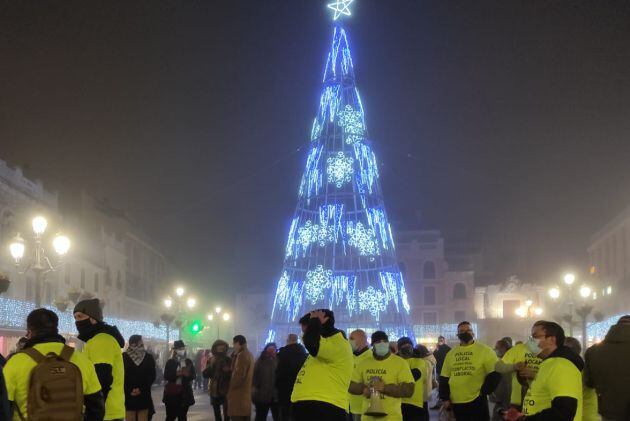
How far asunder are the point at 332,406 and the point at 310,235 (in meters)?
27.7

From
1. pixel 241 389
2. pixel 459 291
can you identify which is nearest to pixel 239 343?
pixel 241 389

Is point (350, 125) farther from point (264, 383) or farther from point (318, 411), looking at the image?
point (318, 411)

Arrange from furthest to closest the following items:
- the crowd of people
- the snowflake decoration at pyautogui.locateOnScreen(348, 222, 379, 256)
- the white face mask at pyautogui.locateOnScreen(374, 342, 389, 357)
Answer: the snowflake decoration at pyautogui.locateOnScreen(348, 222, 379, 256), the white face mask at pyautogui.locateOnScreen(374, 342, 389, 357), the crowd of people

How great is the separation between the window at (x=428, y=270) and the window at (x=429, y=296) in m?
0.99

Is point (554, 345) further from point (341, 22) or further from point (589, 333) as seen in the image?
point (589, 333)

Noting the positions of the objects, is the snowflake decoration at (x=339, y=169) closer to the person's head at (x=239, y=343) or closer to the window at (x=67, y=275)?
the window at (x=67, y=275)

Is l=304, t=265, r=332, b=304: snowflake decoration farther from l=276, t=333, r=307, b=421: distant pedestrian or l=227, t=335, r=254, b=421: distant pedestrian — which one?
l=227, t=335, r=254, b=421: distant pedestrian

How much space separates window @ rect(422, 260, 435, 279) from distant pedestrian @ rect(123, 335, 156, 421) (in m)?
60.3

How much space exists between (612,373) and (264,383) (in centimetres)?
773

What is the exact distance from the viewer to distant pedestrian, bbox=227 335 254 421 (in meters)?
12.9

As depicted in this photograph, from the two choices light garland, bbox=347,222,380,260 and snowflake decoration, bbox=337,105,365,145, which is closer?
light garland, bbox=347,222,380,260

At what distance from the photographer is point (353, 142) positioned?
Result: 3500cm

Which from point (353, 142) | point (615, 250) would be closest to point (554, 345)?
point (353, 142)

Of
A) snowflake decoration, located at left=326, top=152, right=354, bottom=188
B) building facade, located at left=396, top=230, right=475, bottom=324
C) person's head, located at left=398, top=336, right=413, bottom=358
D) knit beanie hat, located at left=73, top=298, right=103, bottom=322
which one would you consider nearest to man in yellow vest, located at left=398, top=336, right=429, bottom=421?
person's head, located at left=398, top=336, right=413, bottom=358
